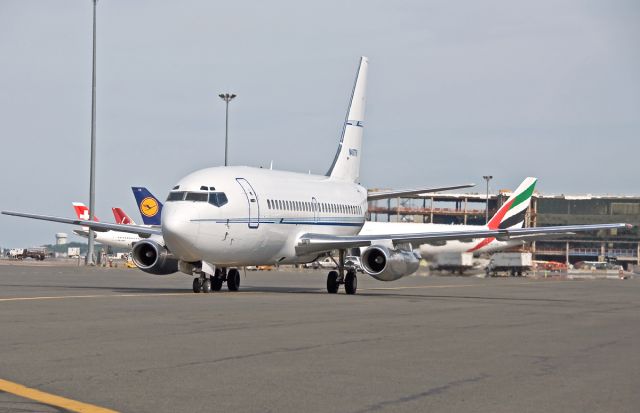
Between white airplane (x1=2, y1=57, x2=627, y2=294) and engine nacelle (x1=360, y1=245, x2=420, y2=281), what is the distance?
0.03 m

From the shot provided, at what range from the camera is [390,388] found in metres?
10.6

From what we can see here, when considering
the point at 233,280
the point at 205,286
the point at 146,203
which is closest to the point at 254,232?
the point at 205,286

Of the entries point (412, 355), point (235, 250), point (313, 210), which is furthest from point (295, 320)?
point (313, 210)

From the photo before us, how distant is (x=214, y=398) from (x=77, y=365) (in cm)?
294

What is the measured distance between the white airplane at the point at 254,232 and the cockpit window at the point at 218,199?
0.11ft

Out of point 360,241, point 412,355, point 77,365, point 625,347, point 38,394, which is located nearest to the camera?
point 38,394

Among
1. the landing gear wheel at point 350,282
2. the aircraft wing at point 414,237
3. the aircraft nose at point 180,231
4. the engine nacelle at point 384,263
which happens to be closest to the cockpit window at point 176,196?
the aircraft nose at point 180,231

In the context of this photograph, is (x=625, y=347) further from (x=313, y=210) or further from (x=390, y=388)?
(x=313, y=210)

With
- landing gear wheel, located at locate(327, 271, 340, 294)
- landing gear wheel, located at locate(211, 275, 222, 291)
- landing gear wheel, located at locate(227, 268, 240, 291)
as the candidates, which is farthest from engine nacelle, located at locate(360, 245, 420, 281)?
landing gear wheel, located at locate(211, 275, 222, 291)

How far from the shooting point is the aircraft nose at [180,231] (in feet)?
96.6

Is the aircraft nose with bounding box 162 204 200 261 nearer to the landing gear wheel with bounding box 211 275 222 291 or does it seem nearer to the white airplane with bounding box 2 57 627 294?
the white airplane with bounding box 2 57 627 294

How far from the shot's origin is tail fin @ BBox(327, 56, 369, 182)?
4450 cm

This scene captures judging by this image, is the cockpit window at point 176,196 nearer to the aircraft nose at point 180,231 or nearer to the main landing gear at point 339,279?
the aircraft nose at point 180,231

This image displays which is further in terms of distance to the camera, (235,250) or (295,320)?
(235,250)
